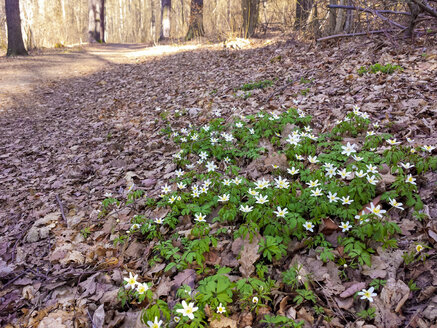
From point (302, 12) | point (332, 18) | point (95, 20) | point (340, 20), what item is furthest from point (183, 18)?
point (340, 20)

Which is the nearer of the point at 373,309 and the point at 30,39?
the point at 373,309

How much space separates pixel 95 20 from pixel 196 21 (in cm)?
1307

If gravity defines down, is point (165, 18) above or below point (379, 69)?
above

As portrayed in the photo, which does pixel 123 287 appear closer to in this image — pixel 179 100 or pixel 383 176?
pixel 383 176

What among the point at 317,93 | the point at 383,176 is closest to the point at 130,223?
the point at 383,176

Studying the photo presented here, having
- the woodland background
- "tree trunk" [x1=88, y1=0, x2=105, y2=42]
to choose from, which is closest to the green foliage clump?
the woodland background

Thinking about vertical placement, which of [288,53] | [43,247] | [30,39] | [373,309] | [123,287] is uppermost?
[30,39]

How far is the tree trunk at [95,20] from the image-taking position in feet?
75.5

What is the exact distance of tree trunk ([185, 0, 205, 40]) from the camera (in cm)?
1460

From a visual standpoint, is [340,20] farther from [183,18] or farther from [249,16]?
[183,18]

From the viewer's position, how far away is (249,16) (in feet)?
36.1

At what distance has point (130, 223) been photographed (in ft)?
10.4

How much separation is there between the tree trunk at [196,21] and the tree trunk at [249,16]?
3.91m

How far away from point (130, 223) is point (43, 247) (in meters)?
1.01
